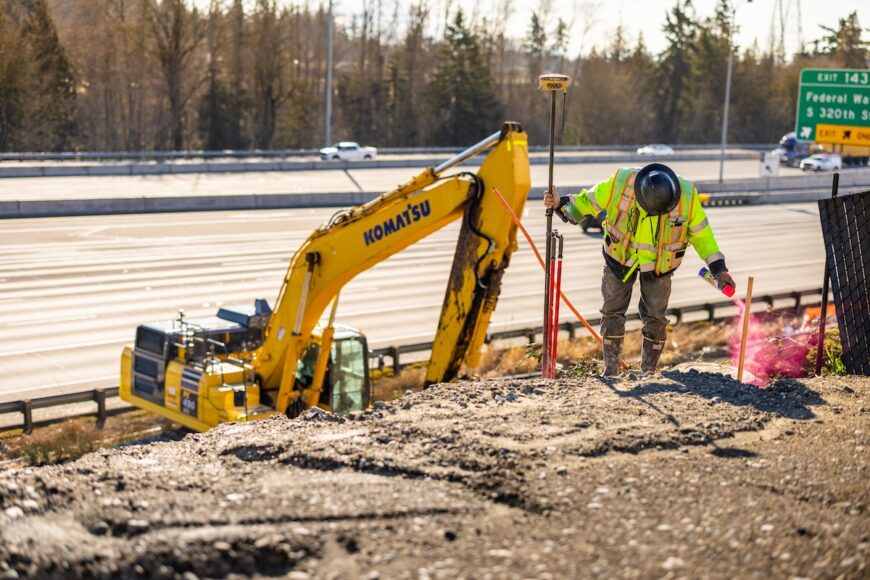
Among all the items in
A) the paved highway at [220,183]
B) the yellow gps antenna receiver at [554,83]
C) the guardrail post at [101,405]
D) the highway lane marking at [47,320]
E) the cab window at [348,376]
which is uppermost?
the yellow gps antenna receiver at [554,83]

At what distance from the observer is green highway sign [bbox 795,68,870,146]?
24641mm

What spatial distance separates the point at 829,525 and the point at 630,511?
94 centimetres

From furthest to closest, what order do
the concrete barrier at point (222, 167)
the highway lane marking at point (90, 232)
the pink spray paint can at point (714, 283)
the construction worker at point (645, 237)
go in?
the concrete barrier at point (222, 167) < the highway lane marking at point (90, 232) < the pink spray paint can at point (714, 283) < the construction worker at point (645, 237)

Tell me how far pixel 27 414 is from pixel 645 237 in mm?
8568

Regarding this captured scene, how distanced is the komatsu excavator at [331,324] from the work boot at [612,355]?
1645mm

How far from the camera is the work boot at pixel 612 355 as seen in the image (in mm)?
9914

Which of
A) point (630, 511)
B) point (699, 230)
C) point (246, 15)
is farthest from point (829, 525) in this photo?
point (246, 15)

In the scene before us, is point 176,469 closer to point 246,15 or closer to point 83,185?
point 83,185

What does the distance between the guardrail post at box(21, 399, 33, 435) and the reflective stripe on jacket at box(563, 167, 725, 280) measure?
7949 millimetres

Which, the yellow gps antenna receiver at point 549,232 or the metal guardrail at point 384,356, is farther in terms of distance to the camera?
the metal guardrail at point 384,356

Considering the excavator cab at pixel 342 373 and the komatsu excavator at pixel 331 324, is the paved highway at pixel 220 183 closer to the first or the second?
the komatsu excavator at pixel 331 324

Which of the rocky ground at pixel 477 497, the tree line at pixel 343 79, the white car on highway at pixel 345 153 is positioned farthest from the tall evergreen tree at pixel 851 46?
the rocky ground at pixel 477 497

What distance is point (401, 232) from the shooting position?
11.6 m

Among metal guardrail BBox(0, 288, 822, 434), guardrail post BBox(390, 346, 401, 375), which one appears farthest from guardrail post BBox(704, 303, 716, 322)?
guardrail post BBox(390, 346, 401, 375)
